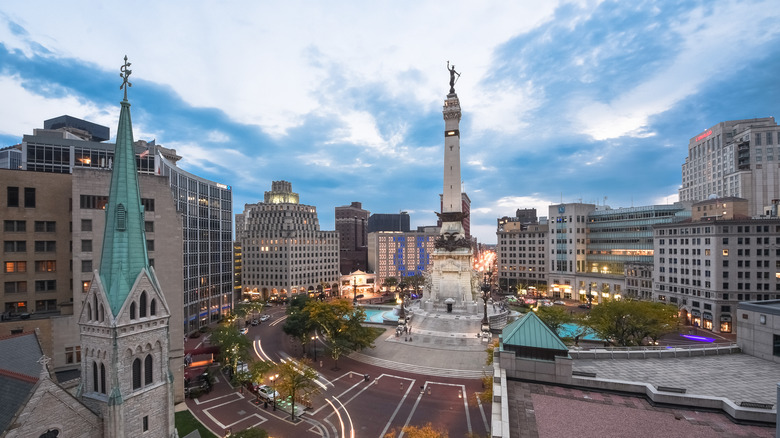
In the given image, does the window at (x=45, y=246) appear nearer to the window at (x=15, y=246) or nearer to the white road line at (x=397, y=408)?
the window at (x=15, y=246)

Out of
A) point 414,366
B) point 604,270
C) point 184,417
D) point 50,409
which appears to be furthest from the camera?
point 604,270

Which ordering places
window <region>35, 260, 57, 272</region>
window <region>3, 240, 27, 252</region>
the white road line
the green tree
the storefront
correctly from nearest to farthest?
the white road line → window <region>3, 240, 27, 252</region> → window <region>35, 260, 57, 272</region> → the green tree → the storefront

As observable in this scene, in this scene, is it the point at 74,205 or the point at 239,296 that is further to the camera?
the point at 239,296

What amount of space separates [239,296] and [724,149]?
17992cm

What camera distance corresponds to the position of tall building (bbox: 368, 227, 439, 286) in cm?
14775

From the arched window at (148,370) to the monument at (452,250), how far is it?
57132mm

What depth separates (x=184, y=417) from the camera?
35.6m

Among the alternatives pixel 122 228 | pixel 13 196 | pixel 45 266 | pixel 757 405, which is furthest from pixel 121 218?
pixel 757 405

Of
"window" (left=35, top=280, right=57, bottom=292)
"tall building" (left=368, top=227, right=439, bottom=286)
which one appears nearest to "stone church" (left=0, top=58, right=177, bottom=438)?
"window" (left=35, top=280, right=57, bottom=292)

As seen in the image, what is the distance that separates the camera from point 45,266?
38562 millimetres

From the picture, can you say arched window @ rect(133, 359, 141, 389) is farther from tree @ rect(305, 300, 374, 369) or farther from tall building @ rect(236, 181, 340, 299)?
tall building @ rect(236, 181, 340, 299)

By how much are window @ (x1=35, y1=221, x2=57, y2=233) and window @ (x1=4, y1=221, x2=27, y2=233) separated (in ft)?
3.11

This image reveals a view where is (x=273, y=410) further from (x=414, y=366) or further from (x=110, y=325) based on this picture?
(x=110, y=325)

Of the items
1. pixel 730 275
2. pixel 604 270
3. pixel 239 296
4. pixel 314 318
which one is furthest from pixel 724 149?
pixel 239 296
